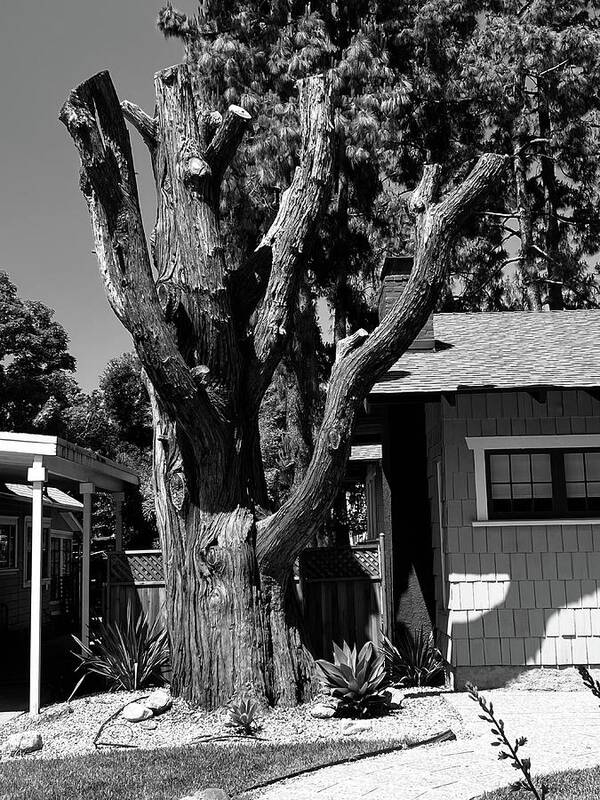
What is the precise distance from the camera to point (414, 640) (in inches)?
386

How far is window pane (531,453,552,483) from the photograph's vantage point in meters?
9.27

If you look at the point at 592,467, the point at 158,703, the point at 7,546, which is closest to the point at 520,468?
the point at 592,467

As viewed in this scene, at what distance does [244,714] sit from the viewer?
7039 millimetres

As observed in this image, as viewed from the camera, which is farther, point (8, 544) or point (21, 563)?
point (21, 563)

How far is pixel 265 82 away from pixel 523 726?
15.5 m

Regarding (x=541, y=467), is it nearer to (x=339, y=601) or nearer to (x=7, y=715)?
(x=339, y=601)

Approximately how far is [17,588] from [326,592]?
34.7ft

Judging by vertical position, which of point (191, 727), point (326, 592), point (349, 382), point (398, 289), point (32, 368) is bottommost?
point (191, 727)

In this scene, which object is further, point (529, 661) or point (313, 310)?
point (313, 310)

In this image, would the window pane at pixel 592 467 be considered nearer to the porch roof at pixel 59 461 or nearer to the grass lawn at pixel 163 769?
the grass lawn at pixel 163 769

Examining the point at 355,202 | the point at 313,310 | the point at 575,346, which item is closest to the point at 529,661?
the point at 575,346

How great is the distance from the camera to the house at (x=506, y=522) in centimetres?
887

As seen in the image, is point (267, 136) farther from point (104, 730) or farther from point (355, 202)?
point (104, 730)

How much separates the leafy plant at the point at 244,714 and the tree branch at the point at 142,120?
19.3ft
